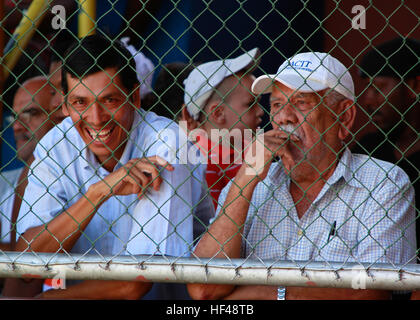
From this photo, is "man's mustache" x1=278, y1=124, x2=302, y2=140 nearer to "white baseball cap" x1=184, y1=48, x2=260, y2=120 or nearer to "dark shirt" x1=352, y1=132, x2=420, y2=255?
"dark shirt" x1=352, y1=132, x2=420, y2=255

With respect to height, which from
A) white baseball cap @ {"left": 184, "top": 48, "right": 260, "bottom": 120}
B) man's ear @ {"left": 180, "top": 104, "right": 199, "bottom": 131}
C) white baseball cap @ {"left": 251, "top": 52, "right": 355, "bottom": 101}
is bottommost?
white baseball cap @ {"left": 251, "top": 52, "right": 355, "bottom": 101}

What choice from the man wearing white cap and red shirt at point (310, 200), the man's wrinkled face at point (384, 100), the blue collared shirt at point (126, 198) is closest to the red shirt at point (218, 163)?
the blue collared shirt at point (126, 198)

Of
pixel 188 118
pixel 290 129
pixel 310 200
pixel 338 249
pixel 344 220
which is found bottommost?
pixel 338 249

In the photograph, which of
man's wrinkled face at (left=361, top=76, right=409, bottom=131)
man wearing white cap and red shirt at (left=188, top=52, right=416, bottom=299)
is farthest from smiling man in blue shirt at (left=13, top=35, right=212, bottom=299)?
man's wrinkled face at (left=361, top=76, right=409, bottom=131)

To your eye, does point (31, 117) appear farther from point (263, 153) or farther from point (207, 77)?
point (263, 153)

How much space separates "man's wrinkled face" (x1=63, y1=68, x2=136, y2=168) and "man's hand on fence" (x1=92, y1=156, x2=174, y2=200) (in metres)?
0.20

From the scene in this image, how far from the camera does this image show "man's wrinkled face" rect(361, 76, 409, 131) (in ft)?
11.3

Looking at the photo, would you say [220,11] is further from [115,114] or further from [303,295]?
[303,295]

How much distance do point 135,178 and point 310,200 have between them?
29.0 inches

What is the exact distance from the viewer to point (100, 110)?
9.64 feet

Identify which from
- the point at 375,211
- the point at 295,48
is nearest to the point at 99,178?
the point at 375,211

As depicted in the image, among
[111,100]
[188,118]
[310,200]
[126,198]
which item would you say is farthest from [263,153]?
[188,118]

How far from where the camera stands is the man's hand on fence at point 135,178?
2701 millimetres

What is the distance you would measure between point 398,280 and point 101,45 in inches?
63.0
